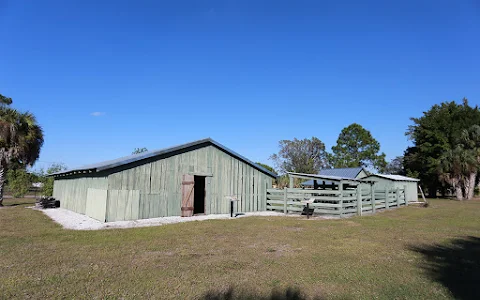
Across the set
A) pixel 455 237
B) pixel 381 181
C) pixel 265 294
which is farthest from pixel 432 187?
pixel 265 294

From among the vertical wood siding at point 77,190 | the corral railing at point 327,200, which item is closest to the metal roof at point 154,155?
the vertical wood siding at point 77,190

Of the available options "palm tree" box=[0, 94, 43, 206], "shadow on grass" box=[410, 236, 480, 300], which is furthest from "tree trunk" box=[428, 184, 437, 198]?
"palm tree" box=[0, 94, 43, 206]

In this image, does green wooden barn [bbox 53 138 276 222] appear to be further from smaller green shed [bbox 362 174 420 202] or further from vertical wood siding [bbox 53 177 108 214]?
smaller green shed [bbox 362 174 420 202]

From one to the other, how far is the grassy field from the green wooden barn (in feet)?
9.34

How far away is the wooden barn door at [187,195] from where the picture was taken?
14.9 metres

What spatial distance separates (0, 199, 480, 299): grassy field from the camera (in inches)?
192

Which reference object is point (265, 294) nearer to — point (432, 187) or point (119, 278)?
point (119, 278)

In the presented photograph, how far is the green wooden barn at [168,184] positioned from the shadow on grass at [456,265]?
10.2 metres

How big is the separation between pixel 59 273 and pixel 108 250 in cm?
195

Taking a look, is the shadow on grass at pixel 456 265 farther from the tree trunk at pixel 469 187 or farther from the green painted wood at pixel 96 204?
the tree trunk at pixel 469 187

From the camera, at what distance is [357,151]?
56.5 m

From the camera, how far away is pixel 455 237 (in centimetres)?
974

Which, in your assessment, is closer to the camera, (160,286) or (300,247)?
(160,286)

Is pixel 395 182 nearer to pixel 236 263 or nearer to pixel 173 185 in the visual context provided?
pixel 173 185
